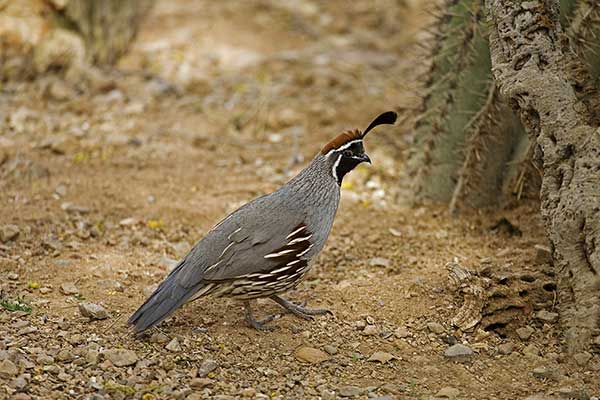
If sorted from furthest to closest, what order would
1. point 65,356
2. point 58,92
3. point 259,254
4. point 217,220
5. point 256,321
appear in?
point 58,92 → point 217,220 → point 256,321 → point 259,254 → point 65,356

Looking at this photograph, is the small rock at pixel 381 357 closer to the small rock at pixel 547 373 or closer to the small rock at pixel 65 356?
the small rock at pixel 547 373

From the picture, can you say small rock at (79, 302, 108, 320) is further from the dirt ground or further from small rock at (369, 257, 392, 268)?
small rock at (369, 257, 392, 268)

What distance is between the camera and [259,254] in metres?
4.79

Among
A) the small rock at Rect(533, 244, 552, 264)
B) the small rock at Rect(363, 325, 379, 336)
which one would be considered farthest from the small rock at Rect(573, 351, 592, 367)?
the small rock at Rect(363, 325, 379, 336)

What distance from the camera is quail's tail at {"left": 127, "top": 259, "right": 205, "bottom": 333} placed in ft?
14.6

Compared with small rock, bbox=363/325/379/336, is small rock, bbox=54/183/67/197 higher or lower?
lower

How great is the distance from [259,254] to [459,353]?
48.1 inches

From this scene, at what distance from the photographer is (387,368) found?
4496mm

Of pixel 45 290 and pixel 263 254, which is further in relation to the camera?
pixel 45 290

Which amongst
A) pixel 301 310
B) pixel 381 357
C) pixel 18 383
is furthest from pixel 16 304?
pixel 381 357

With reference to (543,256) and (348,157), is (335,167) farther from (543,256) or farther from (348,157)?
(543,256)

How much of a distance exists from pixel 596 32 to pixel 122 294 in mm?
3321

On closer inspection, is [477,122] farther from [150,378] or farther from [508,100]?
[150,378]

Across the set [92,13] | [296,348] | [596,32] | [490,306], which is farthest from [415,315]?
[92,13]
